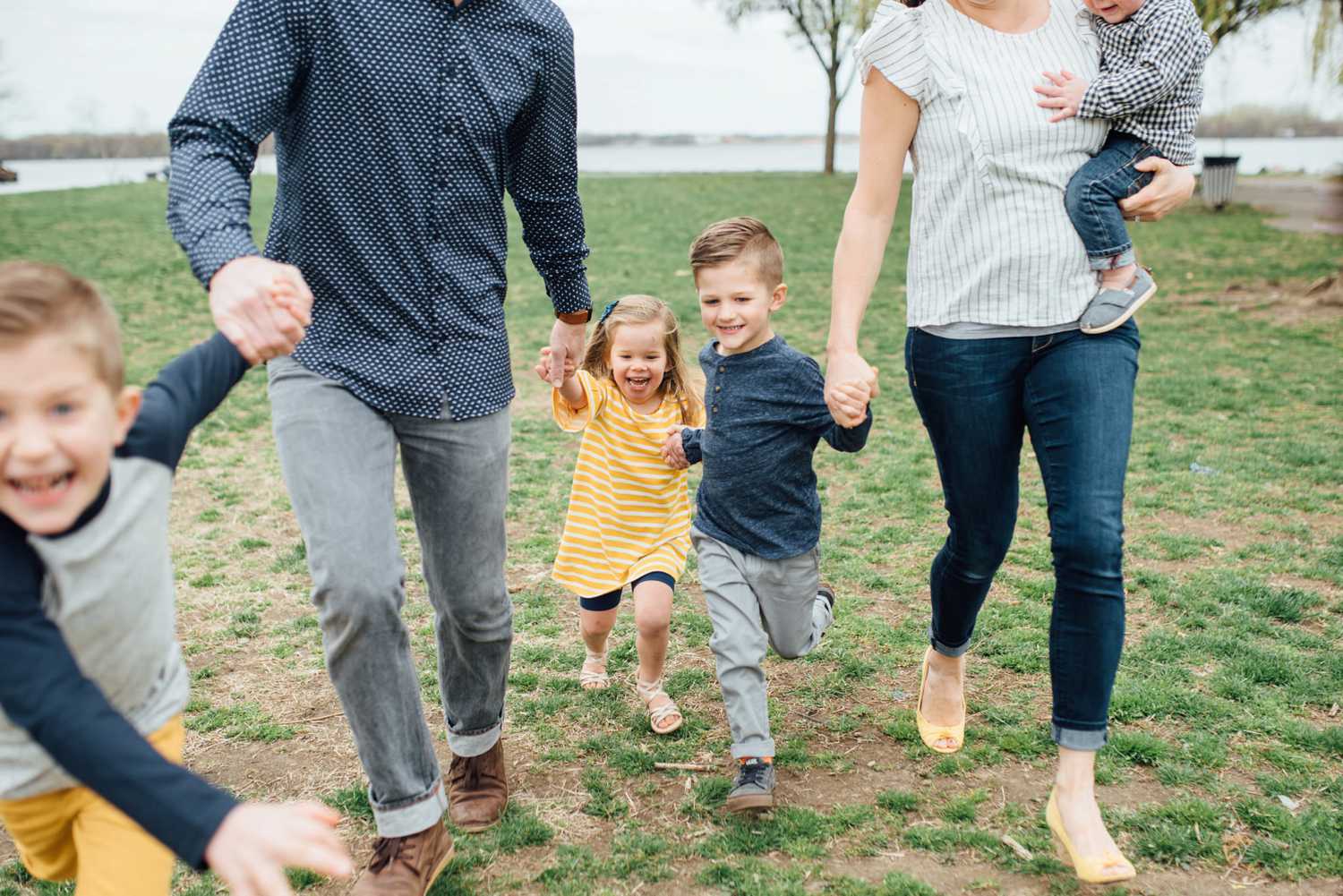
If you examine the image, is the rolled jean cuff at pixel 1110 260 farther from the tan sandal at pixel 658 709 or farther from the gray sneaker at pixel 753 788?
the tan sandal at pixel 658 709

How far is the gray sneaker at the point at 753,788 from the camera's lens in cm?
311

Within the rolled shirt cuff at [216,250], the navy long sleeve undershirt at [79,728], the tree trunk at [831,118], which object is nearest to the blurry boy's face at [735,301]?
the rolled shirt cuff at [216,250]

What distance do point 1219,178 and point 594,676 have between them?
71.9ft

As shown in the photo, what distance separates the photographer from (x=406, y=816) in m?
2.71

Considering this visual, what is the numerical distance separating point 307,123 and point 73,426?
1072mm

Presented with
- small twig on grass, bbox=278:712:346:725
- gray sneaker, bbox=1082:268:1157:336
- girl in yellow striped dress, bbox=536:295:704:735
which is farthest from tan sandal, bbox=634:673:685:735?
gray sneaker, bbox=1082:268:1157:336

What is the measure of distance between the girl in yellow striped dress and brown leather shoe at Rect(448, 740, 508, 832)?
0.64 metres

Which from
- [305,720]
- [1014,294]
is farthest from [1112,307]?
[305,720]

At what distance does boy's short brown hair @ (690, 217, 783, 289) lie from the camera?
3311 millimetres

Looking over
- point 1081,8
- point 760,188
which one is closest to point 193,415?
point 1081,8

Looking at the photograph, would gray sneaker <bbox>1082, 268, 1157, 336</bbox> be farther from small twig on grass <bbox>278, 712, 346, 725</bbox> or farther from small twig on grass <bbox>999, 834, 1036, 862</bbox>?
small twig on grass <bbox>278, 712, 346, 725</bbox>

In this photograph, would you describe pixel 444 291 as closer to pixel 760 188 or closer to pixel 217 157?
pixel 217 157

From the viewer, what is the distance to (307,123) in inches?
100

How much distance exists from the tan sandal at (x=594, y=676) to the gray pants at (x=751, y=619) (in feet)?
2.42
